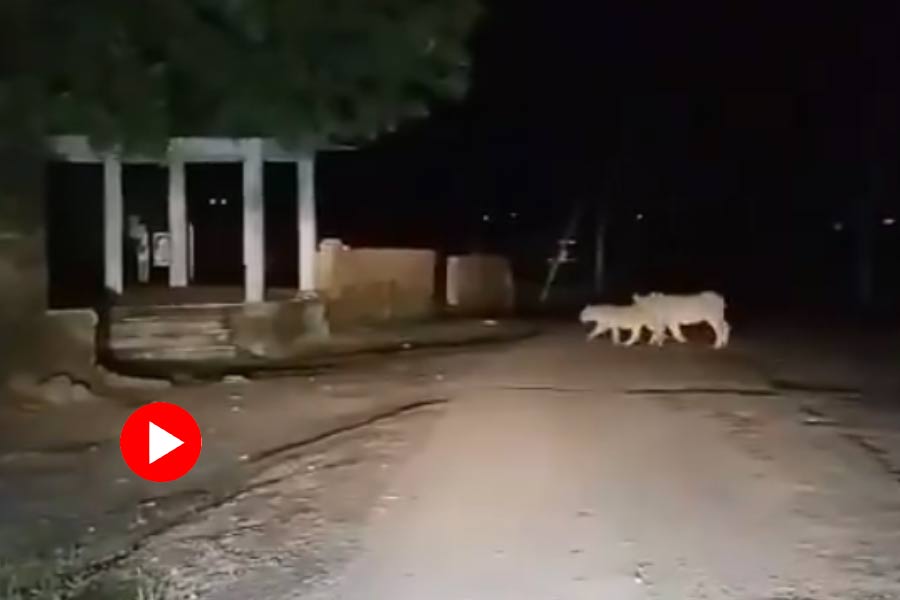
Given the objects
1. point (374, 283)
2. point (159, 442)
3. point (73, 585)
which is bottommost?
point (73, 585)

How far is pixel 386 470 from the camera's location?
12289mm

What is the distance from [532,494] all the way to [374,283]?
59.8 ft

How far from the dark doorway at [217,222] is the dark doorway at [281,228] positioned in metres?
0.97

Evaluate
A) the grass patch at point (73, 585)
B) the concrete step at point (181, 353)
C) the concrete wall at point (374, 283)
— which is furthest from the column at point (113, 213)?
the grass patch at point (73, 585)

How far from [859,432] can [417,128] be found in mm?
37504

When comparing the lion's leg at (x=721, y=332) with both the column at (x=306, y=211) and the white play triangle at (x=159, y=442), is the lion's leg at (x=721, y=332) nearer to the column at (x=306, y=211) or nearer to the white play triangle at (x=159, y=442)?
the column at (x=306, y=211)

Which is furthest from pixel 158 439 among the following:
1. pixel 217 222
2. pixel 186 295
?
pixel 217 222

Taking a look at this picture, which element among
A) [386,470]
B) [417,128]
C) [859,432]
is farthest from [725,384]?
[417,128]

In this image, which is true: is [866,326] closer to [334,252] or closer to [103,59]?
[334,252]

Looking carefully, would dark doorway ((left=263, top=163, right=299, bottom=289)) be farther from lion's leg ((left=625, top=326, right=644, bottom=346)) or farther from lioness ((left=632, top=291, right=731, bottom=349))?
lioness ((left=632, top=291, right=731, bottom=349))

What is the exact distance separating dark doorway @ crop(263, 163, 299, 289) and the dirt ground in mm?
19382

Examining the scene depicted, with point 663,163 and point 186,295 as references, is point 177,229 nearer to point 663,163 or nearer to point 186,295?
point 186,295

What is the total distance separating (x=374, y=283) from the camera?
29.2 m

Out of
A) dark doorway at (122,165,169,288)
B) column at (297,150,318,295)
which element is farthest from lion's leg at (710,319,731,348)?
dark doorway at (122,165,169,288)
